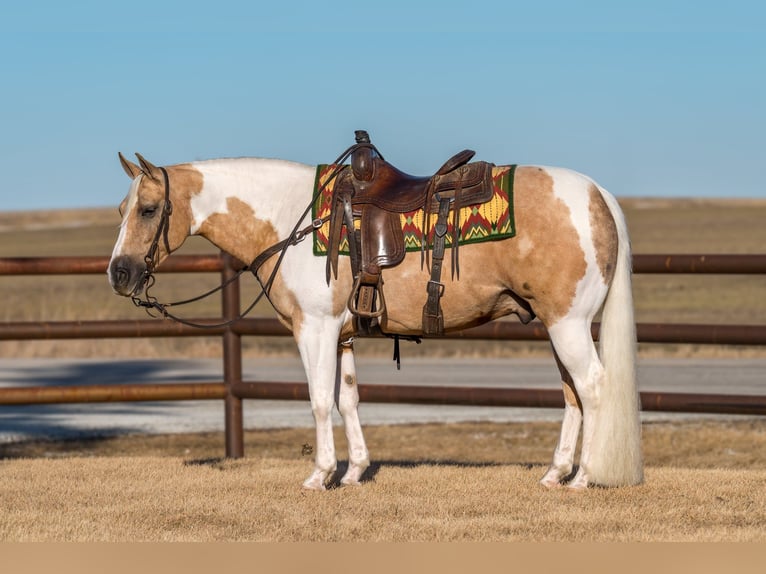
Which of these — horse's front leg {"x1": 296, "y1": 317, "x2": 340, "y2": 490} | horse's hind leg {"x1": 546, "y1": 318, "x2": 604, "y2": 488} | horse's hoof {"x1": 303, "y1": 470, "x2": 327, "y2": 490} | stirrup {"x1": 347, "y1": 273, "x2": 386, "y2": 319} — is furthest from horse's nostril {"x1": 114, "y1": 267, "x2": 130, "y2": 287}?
horse's hind leg {"x1": 546, "y1": 318, "x2": 604, "y2": 488}

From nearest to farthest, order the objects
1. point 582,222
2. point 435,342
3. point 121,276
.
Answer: point 582,222 → point 121,276 → point 435,342

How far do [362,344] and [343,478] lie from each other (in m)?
19.6

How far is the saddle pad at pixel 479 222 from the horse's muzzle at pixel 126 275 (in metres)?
1.01

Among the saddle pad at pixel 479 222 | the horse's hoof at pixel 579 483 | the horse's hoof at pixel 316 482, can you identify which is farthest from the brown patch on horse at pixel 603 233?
the horse's hoof at pixel 316 482

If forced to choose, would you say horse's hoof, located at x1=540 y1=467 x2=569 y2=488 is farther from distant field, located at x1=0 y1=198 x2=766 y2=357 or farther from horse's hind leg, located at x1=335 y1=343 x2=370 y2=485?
distant field, located at x1=0 y1=198 x2=766 y2=357

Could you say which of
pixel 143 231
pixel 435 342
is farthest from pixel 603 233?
pixel 435 342

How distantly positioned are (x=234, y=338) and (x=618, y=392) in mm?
3314

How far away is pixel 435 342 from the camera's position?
2725 centimetres

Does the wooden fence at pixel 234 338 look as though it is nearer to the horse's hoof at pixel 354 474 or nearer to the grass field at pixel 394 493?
the grass field at pixel 394 493

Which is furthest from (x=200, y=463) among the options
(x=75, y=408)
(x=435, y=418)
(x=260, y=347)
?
(x=260, y=347)

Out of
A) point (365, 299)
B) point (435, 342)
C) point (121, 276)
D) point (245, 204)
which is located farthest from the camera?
point (435, 342)

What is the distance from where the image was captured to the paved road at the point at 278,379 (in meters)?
13.2

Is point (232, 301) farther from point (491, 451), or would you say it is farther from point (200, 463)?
point (491, 451)

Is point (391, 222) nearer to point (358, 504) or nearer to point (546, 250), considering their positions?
point (546, 250)
